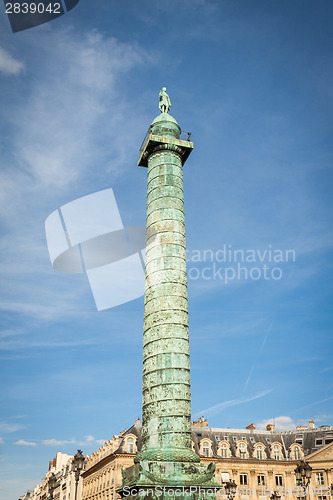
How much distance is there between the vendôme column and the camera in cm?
1404

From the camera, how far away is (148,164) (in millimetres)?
19688

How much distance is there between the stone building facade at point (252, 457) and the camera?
41.2 m

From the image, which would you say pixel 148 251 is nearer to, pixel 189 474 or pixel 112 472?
pixel 189 474

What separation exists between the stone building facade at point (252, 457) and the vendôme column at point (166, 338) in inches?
1077

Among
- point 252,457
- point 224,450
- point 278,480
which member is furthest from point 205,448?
point 278,480

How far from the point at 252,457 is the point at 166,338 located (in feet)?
112

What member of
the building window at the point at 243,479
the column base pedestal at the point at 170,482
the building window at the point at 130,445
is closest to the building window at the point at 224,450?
the building window at the point at 243,479

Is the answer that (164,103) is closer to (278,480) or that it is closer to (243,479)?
(243,479)

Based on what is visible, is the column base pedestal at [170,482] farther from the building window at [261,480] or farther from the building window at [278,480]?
the building window at [278,480]

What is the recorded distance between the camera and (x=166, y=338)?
15.7 m

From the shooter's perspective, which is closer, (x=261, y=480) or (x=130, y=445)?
(x=130, y=445)

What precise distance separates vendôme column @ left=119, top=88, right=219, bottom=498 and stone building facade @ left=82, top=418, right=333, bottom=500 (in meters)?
27.3

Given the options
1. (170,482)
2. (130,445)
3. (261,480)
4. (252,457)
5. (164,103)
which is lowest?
(170,482)

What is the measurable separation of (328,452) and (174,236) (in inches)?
1349
